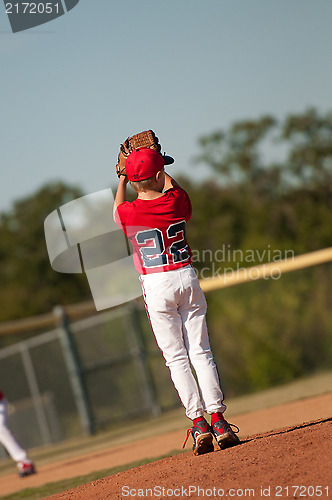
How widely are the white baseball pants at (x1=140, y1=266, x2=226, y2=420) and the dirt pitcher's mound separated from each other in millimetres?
355

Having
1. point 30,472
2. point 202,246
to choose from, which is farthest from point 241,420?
point 202,246

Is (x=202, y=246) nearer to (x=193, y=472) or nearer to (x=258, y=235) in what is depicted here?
(x=258, y=235)

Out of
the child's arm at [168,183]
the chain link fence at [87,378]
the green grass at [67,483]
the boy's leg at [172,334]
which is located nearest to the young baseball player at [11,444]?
the green grass at [67,483]

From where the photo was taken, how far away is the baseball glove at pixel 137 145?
4.90 metres

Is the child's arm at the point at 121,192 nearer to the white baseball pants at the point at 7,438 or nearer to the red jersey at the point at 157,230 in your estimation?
the red jersey at the point at 157,230

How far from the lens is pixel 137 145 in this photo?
16.1ft

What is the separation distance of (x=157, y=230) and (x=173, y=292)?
0.39 metres

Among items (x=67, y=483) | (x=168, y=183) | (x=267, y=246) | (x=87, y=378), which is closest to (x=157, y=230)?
(x=168, y=183)

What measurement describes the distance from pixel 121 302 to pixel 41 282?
73.5 ft

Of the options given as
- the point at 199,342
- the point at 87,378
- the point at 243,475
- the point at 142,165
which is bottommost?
the point at 87,378

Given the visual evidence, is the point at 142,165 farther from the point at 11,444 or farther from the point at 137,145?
the point at 11,444

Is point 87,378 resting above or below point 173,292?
below

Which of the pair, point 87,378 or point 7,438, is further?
point 87,378

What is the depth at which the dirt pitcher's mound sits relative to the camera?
11.2 ft
